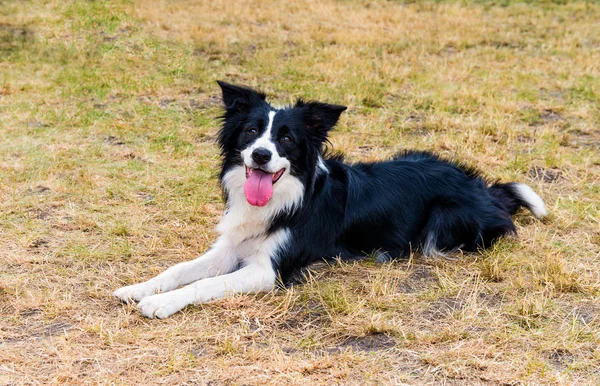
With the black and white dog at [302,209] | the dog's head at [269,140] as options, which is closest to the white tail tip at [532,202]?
the black and white dog at [302,209]

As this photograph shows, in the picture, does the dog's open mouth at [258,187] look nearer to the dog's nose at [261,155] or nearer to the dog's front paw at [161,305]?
the dog's nose at [261,155]

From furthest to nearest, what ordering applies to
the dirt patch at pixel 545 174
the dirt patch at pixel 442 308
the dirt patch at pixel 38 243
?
the dirt patch at pixel 545 174 < the dirt patch at pixel 38 243 < the dirt patch at pixel 442 308

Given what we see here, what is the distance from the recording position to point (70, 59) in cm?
1008

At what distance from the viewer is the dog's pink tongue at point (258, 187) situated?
431 cm

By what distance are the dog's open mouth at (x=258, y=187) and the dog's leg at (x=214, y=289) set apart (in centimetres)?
37

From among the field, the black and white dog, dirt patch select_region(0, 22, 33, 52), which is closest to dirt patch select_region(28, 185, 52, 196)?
the field

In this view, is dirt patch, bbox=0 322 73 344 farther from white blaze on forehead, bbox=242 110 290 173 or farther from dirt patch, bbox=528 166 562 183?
dirt patch, bbox=528 166 562 183

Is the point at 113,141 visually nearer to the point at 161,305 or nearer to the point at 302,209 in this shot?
the point at 302,209

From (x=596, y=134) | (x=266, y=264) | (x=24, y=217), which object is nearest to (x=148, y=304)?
(x=266, y=264)

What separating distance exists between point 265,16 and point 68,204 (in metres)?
7.94

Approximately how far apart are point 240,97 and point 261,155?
551mm

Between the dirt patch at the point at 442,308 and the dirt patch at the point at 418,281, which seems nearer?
the dirt patch at the point at 442,308

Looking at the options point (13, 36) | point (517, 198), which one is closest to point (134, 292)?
point (517, 198)

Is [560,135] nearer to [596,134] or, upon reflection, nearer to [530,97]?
[596,134]
